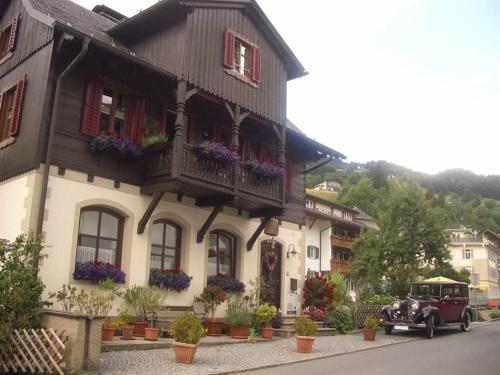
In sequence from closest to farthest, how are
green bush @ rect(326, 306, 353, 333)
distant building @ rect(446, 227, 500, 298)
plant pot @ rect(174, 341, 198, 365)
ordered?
plant pot @ rect(174, 341, 198, 365) → green bush @ rect(326, 306, 353, 333) → distant building @ rect(446, 227, 500, 298)

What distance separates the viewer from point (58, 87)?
13.1 meters

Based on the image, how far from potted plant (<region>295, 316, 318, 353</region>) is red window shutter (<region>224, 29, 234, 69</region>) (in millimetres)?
8127

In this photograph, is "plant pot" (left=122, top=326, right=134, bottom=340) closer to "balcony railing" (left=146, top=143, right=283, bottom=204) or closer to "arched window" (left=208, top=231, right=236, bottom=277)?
"balcony railing" (left=146, top=143, right=283, bottom=204)

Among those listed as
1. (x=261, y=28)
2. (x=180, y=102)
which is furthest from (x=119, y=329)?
(x=261, y=28)

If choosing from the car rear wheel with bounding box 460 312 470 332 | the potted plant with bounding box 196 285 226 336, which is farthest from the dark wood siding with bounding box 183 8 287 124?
the car rear wheel with bounding box 460 312 470 332

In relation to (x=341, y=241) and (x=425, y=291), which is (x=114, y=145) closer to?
(x=425, y=291)

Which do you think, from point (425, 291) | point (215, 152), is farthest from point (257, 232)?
point (425, 291)

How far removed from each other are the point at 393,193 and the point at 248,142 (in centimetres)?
1913

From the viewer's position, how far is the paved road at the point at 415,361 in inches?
420

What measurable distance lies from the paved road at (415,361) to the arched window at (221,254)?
18.3ft

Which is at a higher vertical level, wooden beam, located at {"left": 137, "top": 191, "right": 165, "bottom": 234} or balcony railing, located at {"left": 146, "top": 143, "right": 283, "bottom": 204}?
balcony railing, located at {"left": 146, "top": 143, "right": 283, "bottom": 204}

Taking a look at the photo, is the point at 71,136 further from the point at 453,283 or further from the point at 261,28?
the point at 453,283

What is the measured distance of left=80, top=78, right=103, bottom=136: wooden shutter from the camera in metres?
13.8

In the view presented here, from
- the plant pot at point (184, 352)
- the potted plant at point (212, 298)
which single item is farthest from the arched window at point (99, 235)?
the plant pot at point (184, 352)
